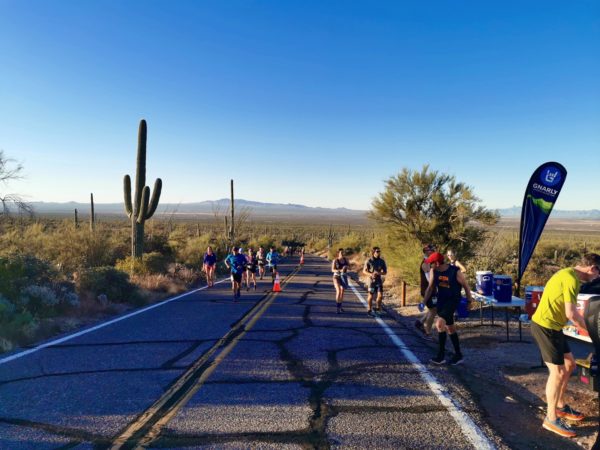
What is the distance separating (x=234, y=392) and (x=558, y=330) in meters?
3.71

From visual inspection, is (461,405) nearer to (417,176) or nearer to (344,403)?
(344,403)

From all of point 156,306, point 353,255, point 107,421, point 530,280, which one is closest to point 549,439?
point 107,421

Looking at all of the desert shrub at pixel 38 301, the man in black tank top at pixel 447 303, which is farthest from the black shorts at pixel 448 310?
the desert shrub at pixel 38 301

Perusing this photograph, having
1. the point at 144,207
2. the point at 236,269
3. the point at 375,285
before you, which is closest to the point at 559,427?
the point at 375,285

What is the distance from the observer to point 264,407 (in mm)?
4836

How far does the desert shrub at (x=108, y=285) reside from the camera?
12.6m

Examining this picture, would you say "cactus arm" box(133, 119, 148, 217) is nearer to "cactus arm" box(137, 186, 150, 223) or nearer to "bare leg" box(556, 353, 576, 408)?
"cactus arm" box(137, 186, 150, 223)

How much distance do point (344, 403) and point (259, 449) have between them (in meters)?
1.41

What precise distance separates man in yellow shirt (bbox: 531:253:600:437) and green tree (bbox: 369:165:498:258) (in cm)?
1461

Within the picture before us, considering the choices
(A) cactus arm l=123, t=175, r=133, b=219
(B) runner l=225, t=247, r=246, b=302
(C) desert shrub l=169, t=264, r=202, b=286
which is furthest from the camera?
(A) cactus arm l=123, t=175, r=133, b=219

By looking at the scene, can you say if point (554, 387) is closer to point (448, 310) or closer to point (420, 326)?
point (448, 310)

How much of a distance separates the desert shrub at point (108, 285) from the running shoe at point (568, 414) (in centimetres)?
1115

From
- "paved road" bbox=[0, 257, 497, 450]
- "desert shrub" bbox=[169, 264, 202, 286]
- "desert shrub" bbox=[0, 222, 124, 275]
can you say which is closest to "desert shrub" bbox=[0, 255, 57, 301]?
"paved road" bbox=[0, 257, 497, 450]

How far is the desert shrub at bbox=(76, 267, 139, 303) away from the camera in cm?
1263
